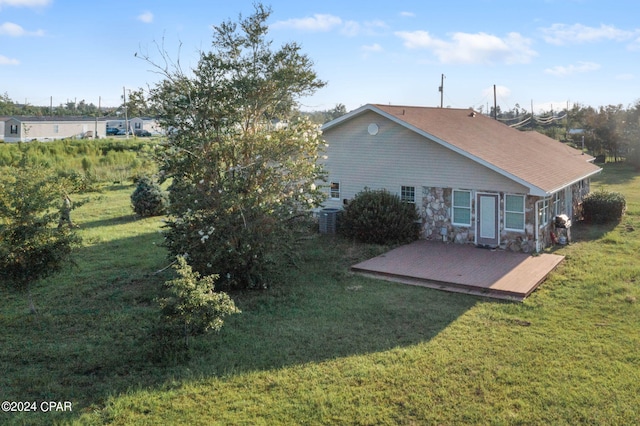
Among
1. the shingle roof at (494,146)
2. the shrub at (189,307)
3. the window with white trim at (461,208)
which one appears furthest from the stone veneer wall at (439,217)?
the shrub at (189,307)

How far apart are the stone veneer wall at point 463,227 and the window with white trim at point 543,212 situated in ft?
0.62

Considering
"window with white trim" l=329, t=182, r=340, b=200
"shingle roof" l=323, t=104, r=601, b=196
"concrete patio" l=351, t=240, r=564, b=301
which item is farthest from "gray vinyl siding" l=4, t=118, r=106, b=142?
"concrete patio" l=351, t=240, r=564, b=301

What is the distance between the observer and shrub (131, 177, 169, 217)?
22.6m

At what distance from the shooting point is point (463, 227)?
56.7 ft

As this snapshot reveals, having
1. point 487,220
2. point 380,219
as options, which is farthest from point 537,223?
point 380,219

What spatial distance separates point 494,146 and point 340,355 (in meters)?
12.9

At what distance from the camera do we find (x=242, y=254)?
12.4 m

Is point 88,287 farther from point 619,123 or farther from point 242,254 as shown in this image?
point 619,123

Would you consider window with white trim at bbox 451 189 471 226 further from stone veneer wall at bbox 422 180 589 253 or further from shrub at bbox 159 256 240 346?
shrub at bbox 159 256 240 346

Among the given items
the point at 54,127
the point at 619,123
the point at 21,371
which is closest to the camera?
the point at 21,371

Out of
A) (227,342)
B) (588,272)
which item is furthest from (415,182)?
(227,342)

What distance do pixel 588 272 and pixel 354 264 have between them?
20.1ft

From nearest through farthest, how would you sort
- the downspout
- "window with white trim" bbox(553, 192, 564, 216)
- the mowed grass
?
the mowed grass
the downspout
"window with white trim" bbox(553, 192, 564, 216)

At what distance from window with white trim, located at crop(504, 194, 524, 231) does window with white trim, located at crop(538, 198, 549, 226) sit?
0.60 m
